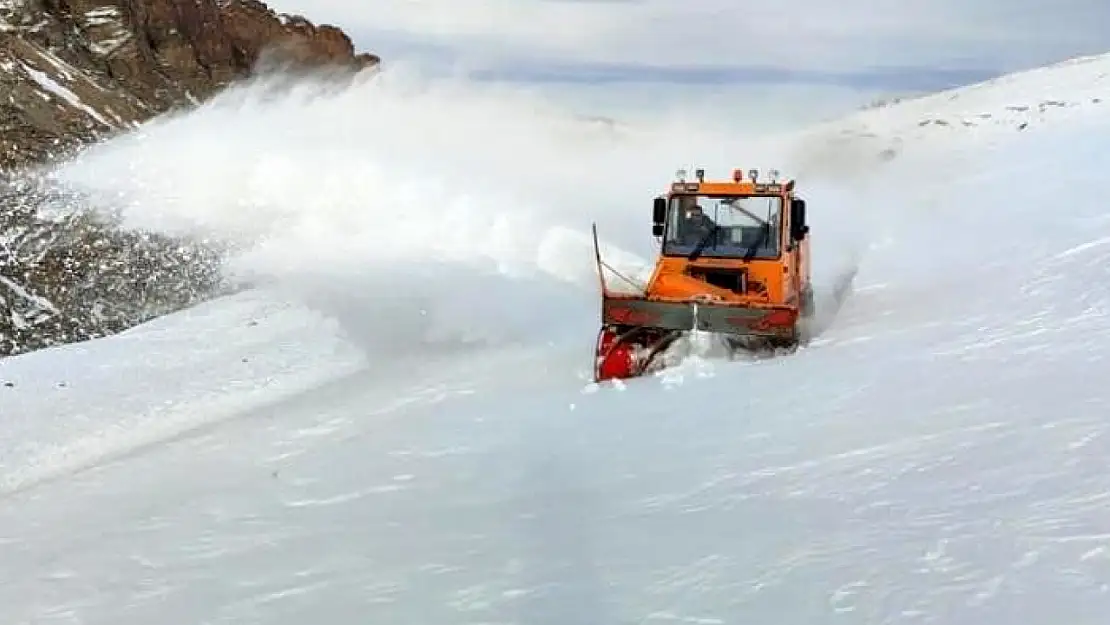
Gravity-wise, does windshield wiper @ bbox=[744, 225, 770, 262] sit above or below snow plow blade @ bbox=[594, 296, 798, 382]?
above

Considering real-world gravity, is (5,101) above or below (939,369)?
above

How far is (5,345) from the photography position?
15180 millimetres

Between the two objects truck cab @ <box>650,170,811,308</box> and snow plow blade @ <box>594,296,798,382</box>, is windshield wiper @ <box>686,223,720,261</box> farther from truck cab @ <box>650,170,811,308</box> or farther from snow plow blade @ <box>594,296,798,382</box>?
snow plow blade @ <box>594,296,798,382</box>

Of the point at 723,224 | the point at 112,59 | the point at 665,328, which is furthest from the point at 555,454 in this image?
the point at 112,59

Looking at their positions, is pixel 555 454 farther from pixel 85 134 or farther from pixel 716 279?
pixel 85 134

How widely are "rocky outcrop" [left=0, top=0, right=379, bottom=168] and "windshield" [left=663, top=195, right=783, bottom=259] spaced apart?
15.8 m

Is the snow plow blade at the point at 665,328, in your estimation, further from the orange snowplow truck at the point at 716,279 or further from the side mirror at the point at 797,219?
the side mirror at the point at 797,219

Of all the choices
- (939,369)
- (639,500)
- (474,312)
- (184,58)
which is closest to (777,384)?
(939,369)

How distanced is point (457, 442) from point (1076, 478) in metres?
4.59

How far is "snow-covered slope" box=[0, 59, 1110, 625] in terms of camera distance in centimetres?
496

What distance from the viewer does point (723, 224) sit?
11.7m

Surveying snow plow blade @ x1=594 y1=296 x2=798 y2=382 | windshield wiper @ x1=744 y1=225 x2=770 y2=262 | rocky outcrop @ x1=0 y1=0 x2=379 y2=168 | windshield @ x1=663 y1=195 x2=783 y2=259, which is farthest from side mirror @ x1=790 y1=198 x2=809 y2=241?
rocky outcrop @ x1=0 y1=0 x2=379 y2=168

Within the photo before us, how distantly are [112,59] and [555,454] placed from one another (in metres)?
34.9

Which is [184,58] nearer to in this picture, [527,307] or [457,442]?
[527,307]
